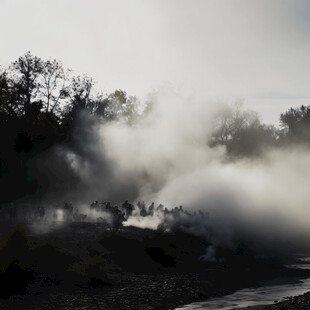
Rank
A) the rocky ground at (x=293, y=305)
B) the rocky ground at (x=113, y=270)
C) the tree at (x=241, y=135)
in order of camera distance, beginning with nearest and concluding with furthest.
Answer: the rocky ground at (x=293, y=305)
the rocky ground at (x=113, y=270)
the tree at (x=241, y=135)

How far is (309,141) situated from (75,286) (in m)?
91.7

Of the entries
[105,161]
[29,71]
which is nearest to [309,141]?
[105,161]

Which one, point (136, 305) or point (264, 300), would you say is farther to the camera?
point (264, 300)

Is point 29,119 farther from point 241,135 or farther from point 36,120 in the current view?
point 241,135

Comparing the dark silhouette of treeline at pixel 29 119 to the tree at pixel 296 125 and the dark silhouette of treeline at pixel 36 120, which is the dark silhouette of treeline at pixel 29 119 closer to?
the dark silhouette of treeline at pixel 36 120

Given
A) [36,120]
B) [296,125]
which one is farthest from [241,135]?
[36,120]

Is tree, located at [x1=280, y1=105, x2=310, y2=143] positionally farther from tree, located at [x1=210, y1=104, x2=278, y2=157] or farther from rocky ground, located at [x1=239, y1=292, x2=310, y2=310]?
rocky ground, located at [x1=239, y1=292, x2=310, y2=310]

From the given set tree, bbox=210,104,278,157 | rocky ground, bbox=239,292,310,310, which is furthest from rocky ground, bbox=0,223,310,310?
tree, bbox=210,104,278,157

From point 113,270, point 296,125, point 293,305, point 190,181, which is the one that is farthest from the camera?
point 296,125

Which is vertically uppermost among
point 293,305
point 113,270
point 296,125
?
point 296,125

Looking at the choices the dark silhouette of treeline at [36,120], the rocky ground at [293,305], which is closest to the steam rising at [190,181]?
the dark silhouette of treeline at [36,120]

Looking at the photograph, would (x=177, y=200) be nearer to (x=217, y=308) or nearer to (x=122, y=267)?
(x=122, y=267)

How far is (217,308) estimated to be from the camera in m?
26.3

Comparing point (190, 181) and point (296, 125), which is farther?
point (296, 125)
